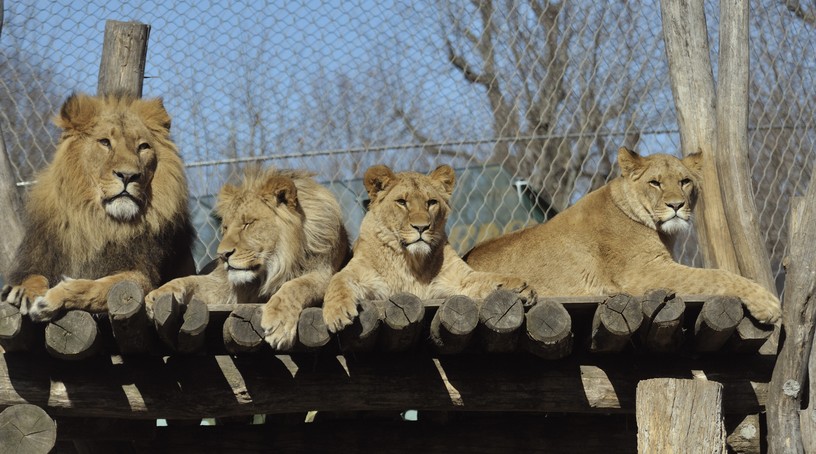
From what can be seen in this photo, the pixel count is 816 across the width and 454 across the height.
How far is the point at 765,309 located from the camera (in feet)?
13.5

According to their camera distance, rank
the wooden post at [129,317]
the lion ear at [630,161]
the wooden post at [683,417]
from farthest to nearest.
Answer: the lion ear at [630,161] < the wooden post at [129,317] < the wooden post at [683,417]

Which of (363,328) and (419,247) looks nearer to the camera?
(363,328)

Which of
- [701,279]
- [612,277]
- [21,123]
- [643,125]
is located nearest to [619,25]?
[643,125]

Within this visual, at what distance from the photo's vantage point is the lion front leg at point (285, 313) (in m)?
3.76

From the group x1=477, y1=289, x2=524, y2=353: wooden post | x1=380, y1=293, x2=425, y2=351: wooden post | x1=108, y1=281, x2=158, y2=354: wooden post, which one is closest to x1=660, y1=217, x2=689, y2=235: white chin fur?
x1=477, y1=289, x2=524, y2=353: wooden post

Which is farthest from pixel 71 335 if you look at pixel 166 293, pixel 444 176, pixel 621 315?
pixel 621 315

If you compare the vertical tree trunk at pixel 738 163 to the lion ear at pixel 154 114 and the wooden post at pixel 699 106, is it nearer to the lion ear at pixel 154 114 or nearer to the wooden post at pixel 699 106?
the wooden post at pixel 699 106

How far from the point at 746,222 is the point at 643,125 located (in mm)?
1460

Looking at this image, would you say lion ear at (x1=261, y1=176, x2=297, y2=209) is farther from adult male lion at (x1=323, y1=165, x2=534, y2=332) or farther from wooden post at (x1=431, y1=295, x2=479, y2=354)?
wooden post at (x1=431, y1=295, x2=479, y2=354)

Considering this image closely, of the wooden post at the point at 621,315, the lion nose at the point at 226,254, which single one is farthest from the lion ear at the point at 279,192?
the wooden post at the point at 621,315

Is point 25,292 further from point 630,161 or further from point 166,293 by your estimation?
point 630,161

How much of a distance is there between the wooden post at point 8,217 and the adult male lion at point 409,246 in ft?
5.22

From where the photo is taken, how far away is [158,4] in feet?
20.8

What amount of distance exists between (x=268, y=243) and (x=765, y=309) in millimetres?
1880
